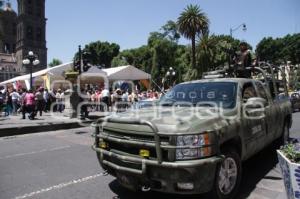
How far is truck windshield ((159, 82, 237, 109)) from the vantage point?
18.8 ft

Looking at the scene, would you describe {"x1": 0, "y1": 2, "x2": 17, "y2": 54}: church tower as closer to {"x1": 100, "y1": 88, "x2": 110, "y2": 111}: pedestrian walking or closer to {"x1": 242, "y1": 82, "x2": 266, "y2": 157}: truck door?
{"x1": 100, "y1": 88, "x2": 110, "y2": 111}: pedestrian walking

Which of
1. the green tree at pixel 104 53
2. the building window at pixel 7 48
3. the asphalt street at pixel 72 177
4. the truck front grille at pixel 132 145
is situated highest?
the building window at pixel 7 48

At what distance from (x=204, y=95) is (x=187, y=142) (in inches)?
75.2

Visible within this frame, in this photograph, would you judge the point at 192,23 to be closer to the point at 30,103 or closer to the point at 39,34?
the point at 30,103

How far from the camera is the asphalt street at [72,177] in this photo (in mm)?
5404

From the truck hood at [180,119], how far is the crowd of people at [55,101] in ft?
44.9

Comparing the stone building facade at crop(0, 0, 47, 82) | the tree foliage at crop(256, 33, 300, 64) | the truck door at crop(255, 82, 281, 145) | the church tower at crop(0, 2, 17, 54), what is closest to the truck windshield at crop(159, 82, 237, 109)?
the truck door at crop(255, 82, 281, 145)

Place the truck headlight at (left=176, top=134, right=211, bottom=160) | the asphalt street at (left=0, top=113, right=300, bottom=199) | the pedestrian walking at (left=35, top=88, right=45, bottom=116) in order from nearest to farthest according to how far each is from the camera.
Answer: the truck headlight at (left=176, top=134, right=211, bottom=160), the asphalt street at (left=0, top=113, right=300, bottom=199), the pedestrian walking at (left=35, top=88, right=45, bottom=116)

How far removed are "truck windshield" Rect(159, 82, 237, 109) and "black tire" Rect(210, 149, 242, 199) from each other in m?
0.88

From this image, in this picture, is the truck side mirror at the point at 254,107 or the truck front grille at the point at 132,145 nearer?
the truck front grille at the point at 132,145

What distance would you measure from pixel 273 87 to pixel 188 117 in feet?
12.8

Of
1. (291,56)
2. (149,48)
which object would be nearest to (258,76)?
(149,48)

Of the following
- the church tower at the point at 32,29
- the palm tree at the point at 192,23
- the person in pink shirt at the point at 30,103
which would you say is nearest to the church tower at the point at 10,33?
the church tower at the point at 32,29

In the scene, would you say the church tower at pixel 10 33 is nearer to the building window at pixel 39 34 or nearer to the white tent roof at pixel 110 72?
the building window at pixel 39 34
